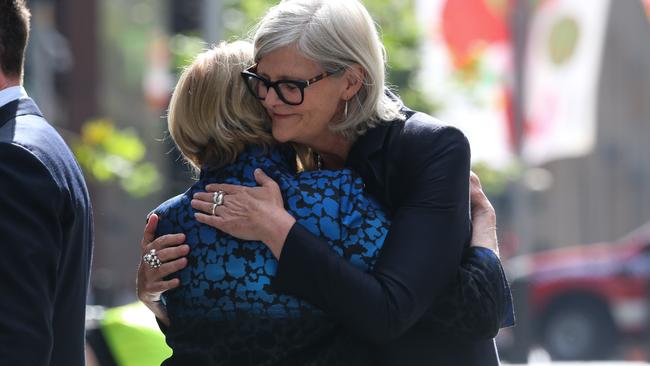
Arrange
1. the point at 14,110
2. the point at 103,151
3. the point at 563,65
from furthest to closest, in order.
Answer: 1. the point at 563,65
2. the point at 103,151
3. the point at 14,110

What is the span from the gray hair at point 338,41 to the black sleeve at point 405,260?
0.15 m

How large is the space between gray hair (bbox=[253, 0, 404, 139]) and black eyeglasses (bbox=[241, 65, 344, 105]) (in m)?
0.03

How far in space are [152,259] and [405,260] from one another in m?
0.53

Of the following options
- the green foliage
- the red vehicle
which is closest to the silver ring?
the green foliage

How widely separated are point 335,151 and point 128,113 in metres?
30.5

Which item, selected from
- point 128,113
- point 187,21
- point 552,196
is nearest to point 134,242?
point 128,113

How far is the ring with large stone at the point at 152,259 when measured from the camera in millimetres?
2527

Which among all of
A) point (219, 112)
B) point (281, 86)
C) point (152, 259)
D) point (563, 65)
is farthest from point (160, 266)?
point (563, 65)

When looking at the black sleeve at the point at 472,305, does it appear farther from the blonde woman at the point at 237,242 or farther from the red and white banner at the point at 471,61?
the red and white banner at the point at 471,61

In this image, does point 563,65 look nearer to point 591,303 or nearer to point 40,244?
point 591,303

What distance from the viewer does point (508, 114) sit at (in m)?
18.3

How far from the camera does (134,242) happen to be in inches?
1282

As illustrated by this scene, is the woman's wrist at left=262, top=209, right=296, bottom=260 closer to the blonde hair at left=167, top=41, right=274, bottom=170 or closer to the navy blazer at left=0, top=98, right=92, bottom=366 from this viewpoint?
the blonde hair at left=167, top=41, right=274, bottom=170

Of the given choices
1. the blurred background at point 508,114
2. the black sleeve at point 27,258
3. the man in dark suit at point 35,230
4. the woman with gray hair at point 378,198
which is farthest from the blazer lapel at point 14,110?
the blurred background at point 508,114
